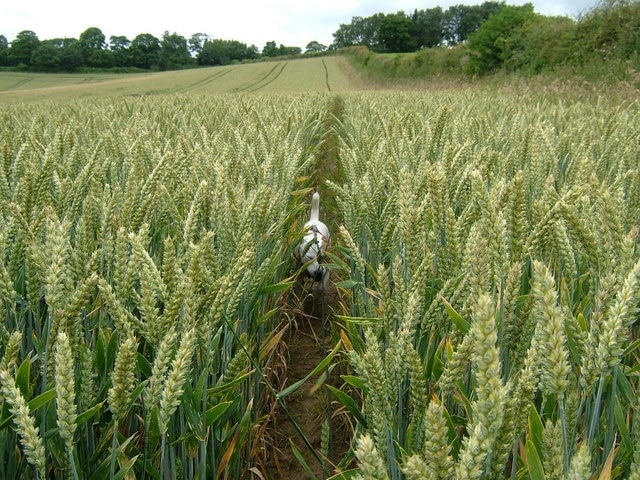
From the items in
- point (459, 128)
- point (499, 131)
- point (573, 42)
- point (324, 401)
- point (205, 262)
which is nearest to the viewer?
point (205, 262)

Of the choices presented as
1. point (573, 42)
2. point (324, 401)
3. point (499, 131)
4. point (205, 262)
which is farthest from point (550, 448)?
point (573, 42)

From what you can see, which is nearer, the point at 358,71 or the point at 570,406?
the point at 570,406

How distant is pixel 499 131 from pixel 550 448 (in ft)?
8.35

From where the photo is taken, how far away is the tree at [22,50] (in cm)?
4475

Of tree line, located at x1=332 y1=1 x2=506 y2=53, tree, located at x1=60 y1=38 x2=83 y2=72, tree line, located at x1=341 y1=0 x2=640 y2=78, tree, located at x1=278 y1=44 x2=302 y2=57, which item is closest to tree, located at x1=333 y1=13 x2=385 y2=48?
tree line, located at x1=332 y1=1 x2=506 y2=53

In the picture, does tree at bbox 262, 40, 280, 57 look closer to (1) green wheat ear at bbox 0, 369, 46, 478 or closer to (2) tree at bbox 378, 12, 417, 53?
(2) tree at bbox 378, 12, 417, 53

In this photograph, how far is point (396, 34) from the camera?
5341 centimetres

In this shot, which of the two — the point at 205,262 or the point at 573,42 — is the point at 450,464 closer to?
the point at 205,262

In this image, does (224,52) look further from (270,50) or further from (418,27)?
(418,27)

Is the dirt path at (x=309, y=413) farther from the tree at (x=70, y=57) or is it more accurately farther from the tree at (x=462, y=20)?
the tree at (x=462, y=20)

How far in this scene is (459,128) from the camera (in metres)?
3.14

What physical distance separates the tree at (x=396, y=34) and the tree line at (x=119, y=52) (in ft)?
55.6

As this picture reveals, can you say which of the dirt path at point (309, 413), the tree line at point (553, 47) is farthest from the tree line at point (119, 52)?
the dirt path at point (309, 413)

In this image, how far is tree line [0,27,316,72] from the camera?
44.2 meters
